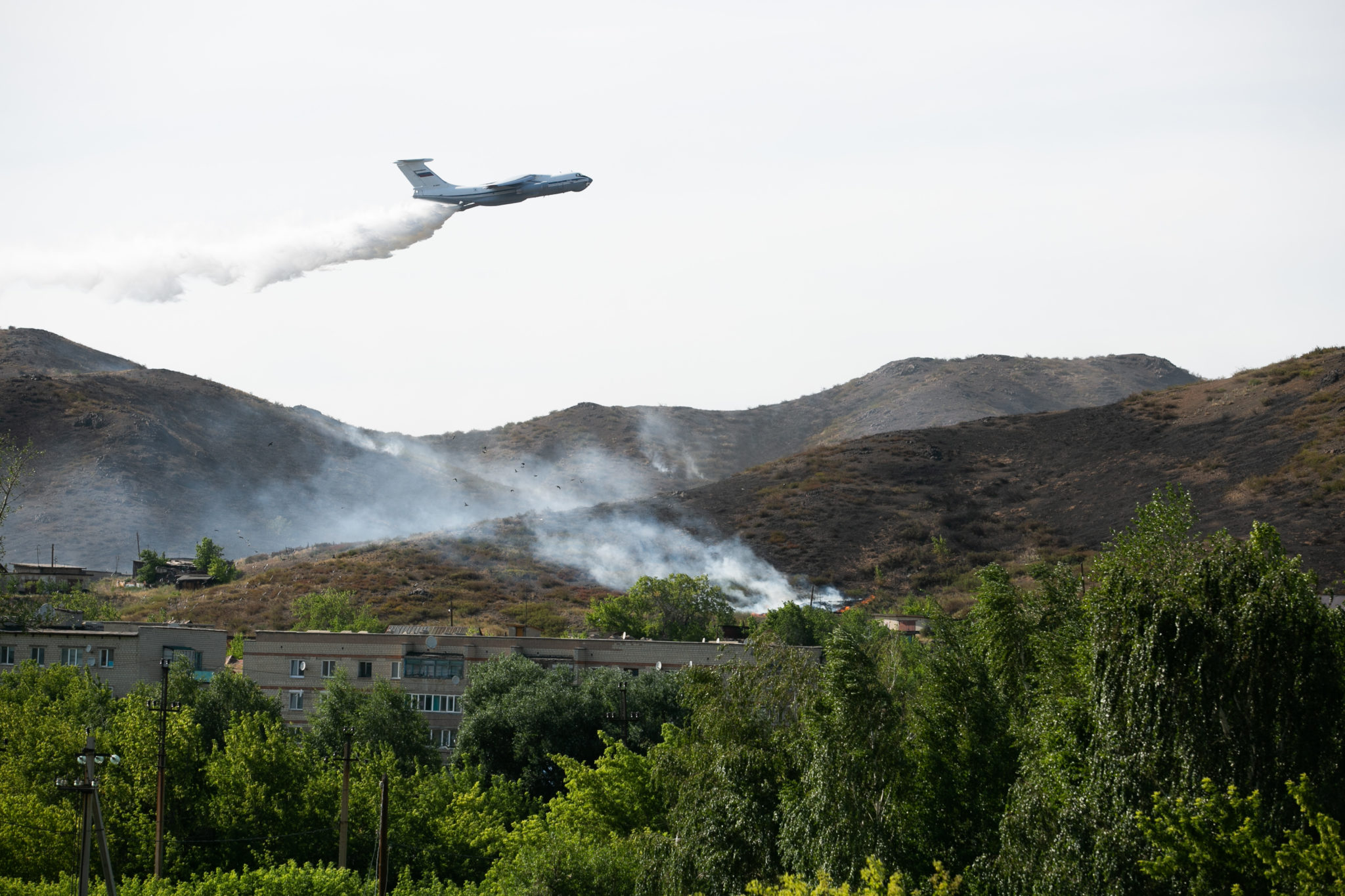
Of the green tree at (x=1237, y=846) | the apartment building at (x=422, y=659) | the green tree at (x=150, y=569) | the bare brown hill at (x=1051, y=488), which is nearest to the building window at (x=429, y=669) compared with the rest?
the apartment building at (x=422, y=659)

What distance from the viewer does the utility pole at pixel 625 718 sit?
5906 cm

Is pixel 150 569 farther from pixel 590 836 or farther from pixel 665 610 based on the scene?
pixel 590 836

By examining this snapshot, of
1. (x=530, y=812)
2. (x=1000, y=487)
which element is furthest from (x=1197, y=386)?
(x=530, y=812)

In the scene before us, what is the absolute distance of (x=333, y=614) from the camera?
395 ft

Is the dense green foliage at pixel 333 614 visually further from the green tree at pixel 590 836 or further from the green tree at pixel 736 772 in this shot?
the green tree at pixel 736 772

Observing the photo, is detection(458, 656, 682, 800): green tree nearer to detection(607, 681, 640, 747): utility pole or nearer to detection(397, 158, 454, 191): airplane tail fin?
detection(607, 681, 640, 747): utility pole

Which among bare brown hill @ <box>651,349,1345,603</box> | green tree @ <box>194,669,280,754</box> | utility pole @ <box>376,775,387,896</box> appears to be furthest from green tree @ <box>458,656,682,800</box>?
bare brown hill @ <box>651,349,1345,603</box>

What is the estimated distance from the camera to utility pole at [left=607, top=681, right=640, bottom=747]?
59.1 meters

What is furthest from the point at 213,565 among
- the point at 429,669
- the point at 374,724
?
the point at 374,724

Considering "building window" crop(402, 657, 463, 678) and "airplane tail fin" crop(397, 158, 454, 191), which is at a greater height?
"airplane tail fin" crop(397, 158, 454, 191)

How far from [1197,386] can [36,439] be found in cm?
17647

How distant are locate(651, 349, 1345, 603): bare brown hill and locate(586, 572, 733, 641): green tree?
3363 cm

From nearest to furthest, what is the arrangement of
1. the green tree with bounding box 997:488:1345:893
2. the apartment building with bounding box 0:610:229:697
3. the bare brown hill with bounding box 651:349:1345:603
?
the green tree with bounding box 997:488:1345:893, the apartment building with bounding box 0:610:229:697, the bare brown hill with bounding box 651:349:1345:603

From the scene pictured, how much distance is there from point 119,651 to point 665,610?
53140 mm
